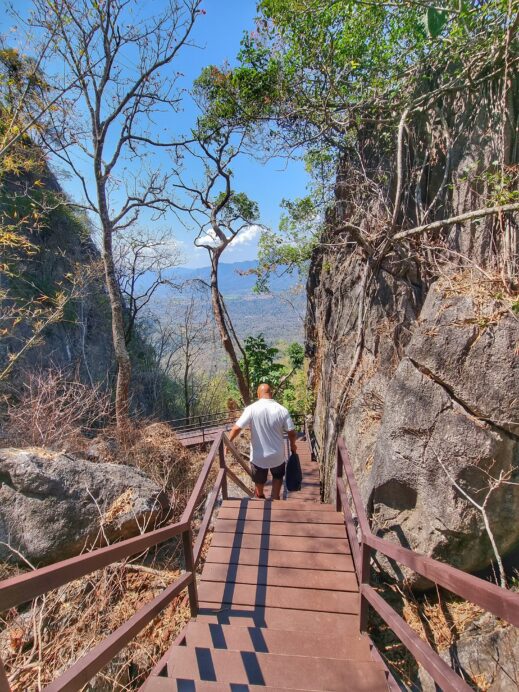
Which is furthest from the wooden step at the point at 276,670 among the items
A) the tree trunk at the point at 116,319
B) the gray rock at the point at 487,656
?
the tree trunk at the point at 116,319

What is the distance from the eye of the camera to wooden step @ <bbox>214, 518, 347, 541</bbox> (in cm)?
352

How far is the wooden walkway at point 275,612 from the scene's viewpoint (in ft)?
6.90

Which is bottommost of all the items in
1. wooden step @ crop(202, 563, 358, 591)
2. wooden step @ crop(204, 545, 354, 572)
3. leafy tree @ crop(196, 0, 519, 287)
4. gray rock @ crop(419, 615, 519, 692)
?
gray rock @ crop(419, 615, 519, 692)

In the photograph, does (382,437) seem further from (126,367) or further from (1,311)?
(1,311)

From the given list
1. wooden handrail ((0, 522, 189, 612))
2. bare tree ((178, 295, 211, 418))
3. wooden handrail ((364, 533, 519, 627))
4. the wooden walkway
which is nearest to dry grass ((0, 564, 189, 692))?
the wooden walkway

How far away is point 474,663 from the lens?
2.77 m

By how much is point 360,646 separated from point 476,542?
158 centimetres

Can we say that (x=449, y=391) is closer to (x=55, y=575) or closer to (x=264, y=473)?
(x=264, y=473)

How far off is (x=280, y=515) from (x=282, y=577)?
33.0 inches

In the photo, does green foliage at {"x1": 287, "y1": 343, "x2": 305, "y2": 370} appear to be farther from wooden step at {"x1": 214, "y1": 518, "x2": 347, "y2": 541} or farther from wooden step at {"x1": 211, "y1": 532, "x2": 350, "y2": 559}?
wooden step at {"x1": 211, "y1": 532, "x2": 350, "y2": 559}

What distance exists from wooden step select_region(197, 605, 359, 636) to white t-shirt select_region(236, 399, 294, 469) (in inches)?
65.2

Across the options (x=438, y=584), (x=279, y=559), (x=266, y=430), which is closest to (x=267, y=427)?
(x=266, y=430)

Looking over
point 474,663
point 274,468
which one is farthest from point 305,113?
point 474,663

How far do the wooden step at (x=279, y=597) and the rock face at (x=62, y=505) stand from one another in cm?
206
